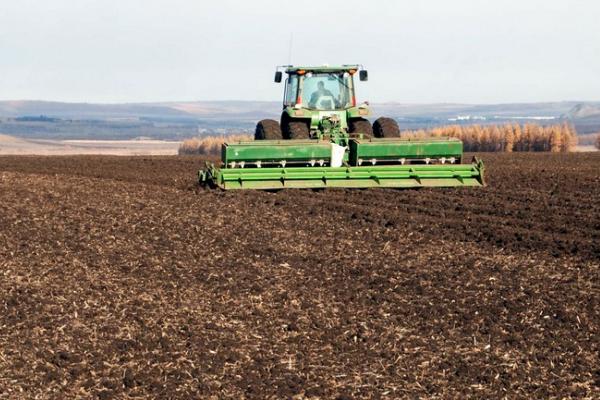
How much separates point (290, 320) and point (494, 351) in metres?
2.11

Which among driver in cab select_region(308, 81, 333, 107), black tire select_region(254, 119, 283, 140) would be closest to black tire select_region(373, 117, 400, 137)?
driver in cab select_region(308, 81, 333, 107)

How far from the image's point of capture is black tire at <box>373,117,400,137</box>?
21625mm

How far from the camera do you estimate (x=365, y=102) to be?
870 inches

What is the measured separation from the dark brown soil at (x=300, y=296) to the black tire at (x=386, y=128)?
3.01 meters

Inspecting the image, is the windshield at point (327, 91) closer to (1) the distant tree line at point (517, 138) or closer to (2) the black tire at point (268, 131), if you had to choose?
(2) the black tire at point (268, 131)

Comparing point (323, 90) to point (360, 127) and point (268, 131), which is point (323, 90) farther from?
point (268, 131)

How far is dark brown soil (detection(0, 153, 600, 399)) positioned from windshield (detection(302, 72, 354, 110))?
3759mm

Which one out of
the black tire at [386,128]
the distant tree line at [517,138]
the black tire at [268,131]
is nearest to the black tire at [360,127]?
the black tire at [386,128]

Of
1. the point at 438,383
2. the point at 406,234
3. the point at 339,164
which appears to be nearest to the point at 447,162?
the point at 339,164

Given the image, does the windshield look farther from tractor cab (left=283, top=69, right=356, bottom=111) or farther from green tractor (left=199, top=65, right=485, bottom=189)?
green tractor (left=199, top=65, right=485, bottom=189)

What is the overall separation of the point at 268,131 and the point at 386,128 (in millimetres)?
2568

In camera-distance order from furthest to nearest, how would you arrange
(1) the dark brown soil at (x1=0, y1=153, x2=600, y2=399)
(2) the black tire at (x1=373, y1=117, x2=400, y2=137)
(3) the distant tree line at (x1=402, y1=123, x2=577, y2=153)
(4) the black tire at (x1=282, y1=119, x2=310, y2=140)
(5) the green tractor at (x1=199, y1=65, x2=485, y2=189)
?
(3) the distant tree line at (x1=402, y1=123, x2=577, y2=153) < (2) the black tire at (x1=373, y1=117, x2=400, y2=137) < (4) the black tire at (x1=282, y1=119, x2=310, y2=140) < (5) the green tractor at (x1=199, y1=65, x2=485, y2=189) < (1) the dark brown soil at (x1=0, y1=153, x2=600, y2=399)

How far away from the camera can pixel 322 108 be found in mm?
21938

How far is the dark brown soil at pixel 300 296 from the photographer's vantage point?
842 centimetres
